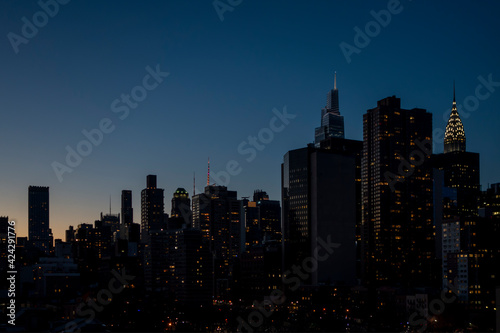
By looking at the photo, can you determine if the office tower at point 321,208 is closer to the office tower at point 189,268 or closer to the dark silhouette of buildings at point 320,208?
the dark silhouette of buildings at point 320,208

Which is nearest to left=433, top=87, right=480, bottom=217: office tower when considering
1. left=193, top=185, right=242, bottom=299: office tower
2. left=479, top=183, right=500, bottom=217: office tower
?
left=479, top=183, right=500, bottom=217: office tower

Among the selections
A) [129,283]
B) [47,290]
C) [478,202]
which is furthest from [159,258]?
[478,202]

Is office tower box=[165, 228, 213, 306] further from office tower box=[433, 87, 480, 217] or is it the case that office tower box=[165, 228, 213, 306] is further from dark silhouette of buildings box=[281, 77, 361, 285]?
office tower box=[433, 87, 480, 217]

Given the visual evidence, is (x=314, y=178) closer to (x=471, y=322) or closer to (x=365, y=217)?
(x=365, y=217)

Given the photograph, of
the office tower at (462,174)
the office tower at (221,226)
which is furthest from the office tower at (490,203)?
the office tower at (221,226)

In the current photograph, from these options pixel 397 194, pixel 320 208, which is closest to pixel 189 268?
pixel 320 208

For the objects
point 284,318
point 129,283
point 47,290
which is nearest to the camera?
point 284,318
